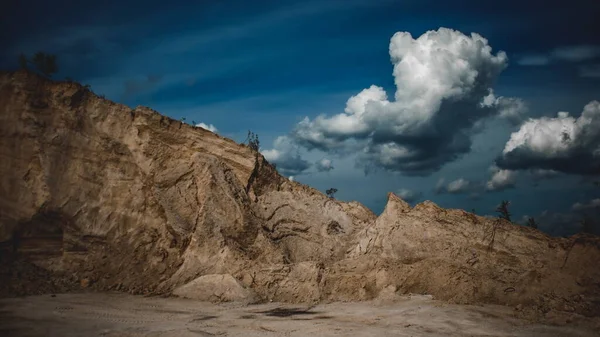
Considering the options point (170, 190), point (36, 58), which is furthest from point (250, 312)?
point (36, 58)

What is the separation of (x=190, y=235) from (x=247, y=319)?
6.29 m

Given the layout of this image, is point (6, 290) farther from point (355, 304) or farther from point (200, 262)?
point (355, 304)

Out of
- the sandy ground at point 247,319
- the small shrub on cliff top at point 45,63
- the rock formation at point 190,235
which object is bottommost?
the sandy ground at point 247,319

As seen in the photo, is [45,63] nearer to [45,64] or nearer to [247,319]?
[45,64]

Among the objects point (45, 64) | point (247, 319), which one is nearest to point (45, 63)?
point (45, 64)

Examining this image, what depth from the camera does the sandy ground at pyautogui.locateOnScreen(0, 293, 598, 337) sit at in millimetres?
10141

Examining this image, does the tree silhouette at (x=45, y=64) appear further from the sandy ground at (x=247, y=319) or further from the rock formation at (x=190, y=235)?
the sandy ground at (x=247, y=319)

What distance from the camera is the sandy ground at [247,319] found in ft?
33.3

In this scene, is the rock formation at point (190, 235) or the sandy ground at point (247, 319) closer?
the sandy ground at point (247, 319)

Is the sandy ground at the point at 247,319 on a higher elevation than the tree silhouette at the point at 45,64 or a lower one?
lower

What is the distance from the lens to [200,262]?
1630 cm

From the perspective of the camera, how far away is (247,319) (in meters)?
12.0

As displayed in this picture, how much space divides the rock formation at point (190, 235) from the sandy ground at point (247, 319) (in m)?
1.14

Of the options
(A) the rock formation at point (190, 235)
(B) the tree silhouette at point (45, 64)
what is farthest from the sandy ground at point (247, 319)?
(B) the tree silhouette at point (45, 64)
